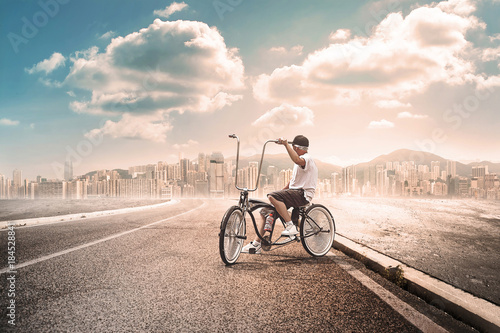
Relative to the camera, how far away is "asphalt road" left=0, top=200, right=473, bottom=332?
2.66 m

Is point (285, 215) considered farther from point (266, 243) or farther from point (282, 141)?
point (282, 141)

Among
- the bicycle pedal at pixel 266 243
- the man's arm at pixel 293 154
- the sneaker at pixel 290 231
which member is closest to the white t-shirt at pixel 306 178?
the man's arm at pixel 293 154

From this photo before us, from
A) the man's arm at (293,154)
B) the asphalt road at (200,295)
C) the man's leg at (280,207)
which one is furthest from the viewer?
the man's leg at (280,207)

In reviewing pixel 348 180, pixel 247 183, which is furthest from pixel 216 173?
pixel 348 180

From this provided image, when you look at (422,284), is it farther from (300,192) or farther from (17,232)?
(17,232)

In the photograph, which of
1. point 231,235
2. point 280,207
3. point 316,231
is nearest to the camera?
point 231,235

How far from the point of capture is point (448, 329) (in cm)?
264

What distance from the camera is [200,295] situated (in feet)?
11.1

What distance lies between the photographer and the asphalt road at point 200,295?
2658 millimetres

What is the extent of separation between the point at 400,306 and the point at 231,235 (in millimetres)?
2542

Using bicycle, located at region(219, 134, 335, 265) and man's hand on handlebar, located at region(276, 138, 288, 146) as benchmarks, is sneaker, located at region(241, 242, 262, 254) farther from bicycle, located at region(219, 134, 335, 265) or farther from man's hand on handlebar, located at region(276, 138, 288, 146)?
man's hand on handlebar, located at region(276, 138, 288, 146)

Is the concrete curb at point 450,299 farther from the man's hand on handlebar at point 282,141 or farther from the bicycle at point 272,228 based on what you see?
the man's hand on handlebar at point 282,141

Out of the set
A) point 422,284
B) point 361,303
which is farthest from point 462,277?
point 361,303

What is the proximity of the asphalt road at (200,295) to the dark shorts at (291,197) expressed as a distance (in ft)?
3.09
